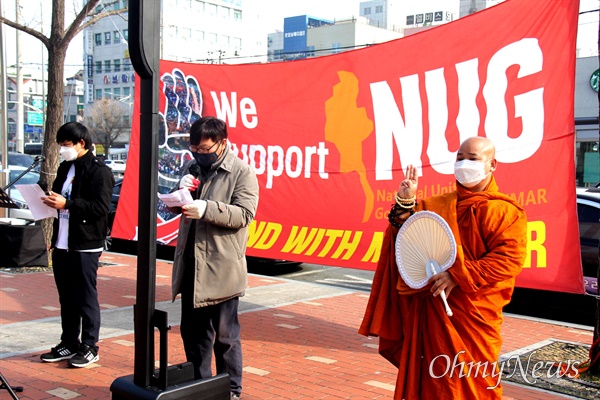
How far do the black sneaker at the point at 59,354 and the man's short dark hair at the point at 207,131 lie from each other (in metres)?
2.27

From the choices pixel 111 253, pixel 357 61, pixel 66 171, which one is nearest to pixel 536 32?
pixel 357 61

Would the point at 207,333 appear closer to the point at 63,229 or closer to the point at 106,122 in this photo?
the point at 63,229

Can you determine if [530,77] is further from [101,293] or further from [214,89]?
[101,293]

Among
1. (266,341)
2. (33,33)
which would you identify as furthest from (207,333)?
(33,33)

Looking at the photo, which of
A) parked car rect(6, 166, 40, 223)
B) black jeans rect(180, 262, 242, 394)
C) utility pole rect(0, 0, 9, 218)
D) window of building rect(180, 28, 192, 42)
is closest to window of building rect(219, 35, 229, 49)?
window of building rect(180, 28, 192, 42)

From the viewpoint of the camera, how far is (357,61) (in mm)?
6789

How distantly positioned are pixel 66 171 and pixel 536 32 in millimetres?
4054

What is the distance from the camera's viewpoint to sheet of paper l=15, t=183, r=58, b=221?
5.31 meters

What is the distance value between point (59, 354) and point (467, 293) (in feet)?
11.5

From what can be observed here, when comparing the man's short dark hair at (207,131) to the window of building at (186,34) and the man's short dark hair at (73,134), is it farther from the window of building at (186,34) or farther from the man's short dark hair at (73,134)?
the window of building at (186,34)

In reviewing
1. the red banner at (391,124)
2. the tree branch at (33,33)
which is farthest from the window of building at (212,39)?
the red banner at (391,124)

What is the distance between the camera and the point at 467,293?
11.6ft

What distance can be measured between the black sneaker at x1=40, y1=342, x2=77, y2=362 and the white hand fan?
3126mm

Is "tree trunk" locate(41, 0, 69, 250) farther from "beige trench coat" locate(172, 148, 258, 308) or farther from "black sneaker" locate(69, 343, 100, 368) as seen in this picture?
"beige trench coat" locate(172, 148, 258, 308)
